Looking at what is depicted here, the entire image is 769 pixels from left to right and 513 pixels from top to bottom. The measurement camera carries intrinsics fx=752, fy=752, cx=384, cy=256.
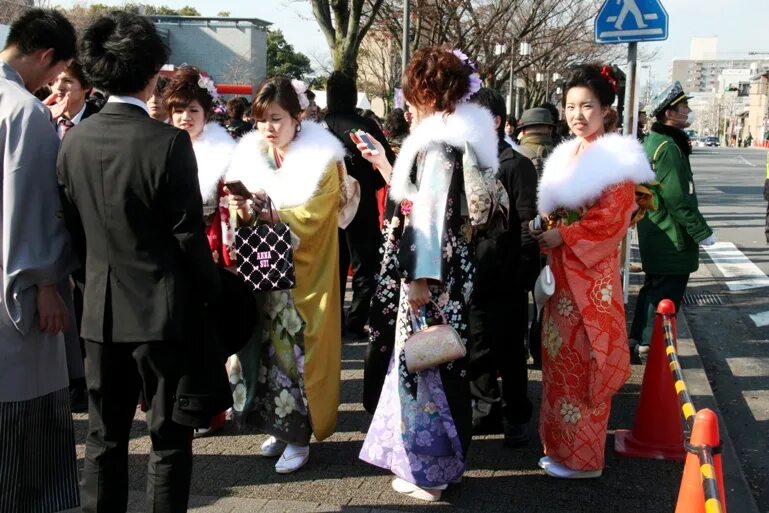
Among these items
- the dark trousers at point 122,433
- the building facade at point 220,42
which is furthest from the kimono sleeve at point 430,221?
the building facade at point 220,42

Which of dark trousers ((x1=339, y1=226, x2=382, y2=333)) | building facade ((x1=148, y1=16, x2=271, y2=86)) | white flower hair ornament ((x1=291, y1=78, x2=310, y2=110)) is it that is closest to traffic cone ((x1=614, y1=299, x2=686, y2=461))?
white flower hair ornament ((x1=291, y1=78, x2=310, y2=110))

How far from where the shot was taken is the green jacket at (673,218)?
5320mm

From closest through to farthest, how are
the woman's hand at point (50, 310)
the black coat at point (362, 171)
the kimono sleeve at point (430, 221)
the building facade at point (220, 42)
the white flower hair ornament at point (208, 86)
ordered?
the woman's hand at point (50, 310) < the kimono sleeve at point (430, 221) < the white flower hair ornament at point (208, 86) < the black coat at point (362, 171) < the building facade at point (220, 42)

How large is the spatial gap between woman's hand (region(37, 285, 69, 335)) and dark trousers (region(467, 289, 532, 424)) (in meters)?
2.10

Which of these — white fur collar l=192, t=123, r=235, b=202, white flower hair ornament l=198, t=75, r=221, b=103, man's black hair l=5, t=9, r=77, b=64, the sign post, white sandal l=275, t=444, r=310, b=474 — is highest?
the sign post

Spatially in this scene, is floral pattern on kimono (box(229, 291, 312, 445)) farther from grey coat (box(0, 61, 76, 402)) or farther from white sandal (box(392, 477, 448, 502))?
→ grey coat (box(0, 61, 76, 402))

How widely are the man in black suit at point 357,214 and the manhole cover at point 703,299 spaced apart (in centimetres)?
377

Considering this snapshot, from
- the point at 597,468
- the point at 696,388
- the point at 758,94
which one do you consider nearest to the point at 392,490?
the point at 597,468

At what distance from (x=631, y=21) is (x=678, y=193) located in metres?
2.33

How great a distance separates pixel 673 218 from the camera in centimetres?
536

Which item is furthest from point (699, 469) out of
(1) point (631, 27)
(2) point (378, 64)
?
(2) point (378, 64)

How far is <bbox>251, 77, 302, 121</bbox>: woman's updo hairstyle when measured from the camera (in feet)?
12.1

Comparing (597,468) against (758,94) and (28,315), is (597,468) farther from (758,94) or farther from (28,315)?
(758,94)

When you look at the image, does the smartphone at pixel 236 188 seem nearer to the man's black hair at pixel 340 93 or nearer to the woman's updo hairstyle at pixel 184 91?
the woman's updo hairstyle at pixel 184 91
